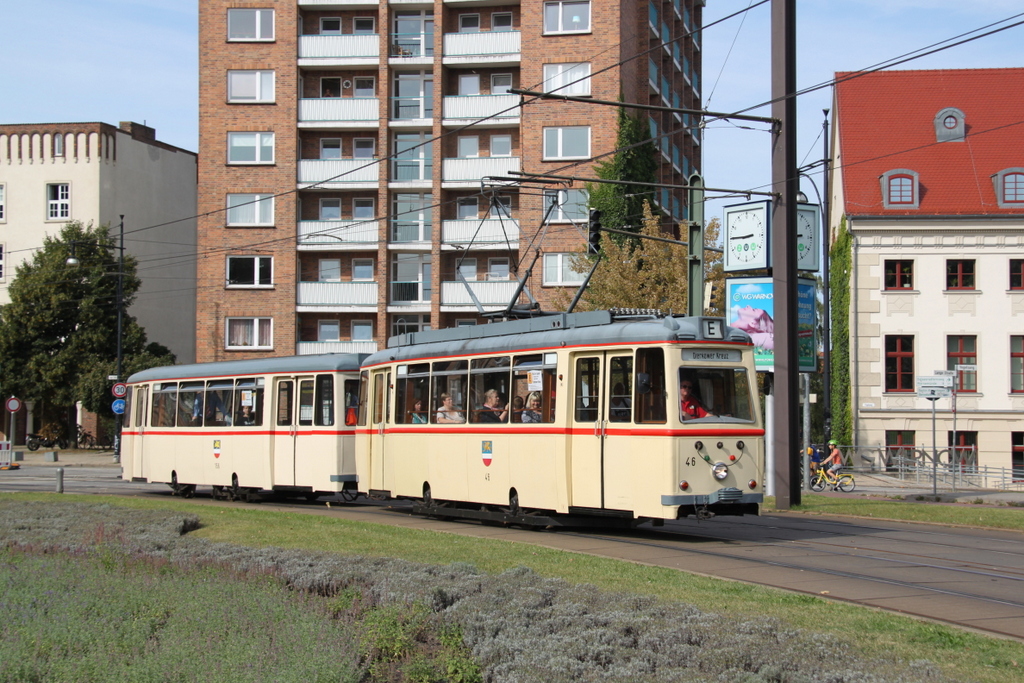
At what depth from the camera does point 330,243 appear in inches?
1970

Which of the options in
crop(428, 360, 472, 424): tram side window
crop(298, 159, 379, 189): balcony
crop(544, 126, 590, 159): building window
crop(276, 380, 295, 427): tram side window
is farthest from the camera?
crop(298, 159, 379, 189): balcony

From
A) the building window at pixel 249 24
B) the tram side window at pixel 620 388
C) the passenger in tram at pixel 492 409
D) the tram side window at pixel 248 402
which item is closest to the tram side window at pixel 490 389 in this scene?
the passenger in tram at pixel 492 409

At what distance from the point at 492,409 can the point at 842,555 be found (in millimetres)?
6087

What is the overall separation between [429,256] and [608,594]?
41.0m

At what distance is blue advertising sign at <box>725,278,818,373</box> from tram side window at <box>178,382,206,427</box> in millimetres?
11870

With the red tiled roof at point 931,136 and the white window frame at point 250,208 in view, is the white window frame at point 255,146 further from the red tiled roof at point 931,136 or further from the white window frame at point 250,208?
the red tiled roof at point 931,136

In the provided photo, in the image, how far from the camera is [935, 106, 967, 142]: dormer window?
47.1 metres

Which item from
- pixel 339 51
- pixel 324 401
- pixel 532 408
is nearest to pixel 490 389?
pixel 532 408

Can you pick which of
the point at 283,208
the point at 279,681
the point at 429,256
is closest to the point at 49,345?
the point at 283,208

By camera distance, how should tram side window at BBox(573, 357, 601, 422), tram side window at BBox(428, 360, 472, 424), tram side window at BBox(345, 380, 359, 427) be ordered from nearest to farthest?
1. tram side window at BBox(573, 357, 601, 422)
2. tram side window at BBox(428, 360, 472, 424)
3. tram side window at BBox(345, 380, 359, 427)

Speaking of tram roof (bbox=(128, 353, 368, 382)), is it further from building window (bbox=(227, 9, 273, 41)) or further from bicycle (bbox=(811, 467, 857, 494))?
building window (bbox=(227, 9, 273, 41))

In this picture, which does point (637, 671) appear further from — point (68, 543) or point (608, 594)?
point (68, 543)

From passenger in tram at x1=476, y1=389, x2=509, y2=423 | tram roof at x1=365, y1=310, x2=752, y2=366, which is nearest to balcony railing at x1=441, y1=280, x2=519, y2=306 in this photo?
tram roof at x1=365, y1=310, x2=752, y2=366

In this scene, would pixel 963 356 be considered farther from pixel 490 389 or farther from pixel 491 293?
pixel 490 389
